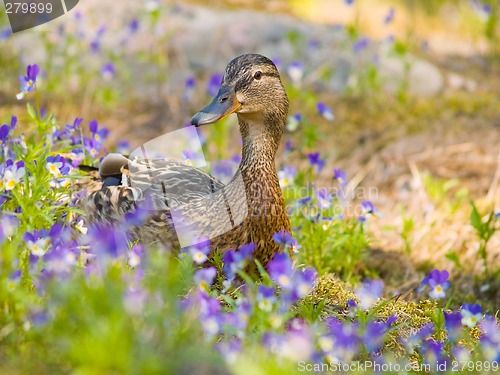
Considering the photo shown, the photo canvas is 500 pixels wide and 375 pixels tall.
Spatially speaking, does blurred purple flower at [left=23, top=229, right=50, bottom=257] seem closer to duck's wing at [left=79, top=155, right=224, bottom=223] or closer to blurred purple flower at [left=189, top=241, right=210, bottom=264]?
blurred purple flower at [left=189, top=241, right=210, bottom=264]

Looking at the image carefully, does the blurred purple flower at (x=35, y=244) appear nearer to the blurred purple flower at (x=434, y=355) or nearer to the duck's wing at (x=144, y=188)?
the duck's wing at (x=144, y=188)

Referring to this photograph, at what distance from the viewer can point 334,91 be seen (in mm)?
7348

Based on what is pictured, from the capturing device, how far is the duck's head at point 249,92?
142 inches

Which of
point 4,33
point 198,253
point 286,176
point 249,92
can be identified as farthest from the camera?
point 4,33

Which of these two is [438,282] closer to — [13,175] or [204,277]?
[204,277]

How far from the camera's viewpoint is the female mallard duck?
138 inches

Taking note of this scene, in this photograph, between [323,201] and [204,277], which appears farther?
[323,201]

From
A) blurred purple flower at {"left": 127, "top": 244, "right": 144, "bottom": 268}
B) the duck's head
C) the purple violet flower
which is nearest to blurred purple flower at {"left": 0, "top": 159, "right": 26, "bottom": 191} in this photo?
blurred purple flower at {"left": 127, "top": 244, "right": 144, "bottom": 268}

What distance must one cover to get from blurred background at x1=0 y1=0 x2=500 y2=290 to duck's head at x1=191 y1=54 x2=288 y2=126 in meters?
0.77

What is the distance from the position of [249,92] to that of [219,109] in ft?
0.73

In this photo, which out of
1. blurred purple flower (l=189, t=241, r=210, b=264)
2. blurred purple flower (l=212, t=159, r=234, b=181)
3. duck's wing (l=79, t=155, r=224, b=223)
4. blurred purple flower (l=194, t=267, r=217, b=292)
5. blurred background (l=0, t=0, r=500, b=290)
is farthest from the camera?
blurred background (l=0, t=0, r=500, b=290)

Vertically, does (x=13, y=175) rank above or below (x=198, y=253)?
above

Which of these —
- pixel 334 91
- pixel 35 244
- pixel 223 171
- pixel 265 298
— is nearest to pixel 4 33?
pixel 223 171

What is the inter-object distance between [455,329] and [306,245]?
1.50 meters
